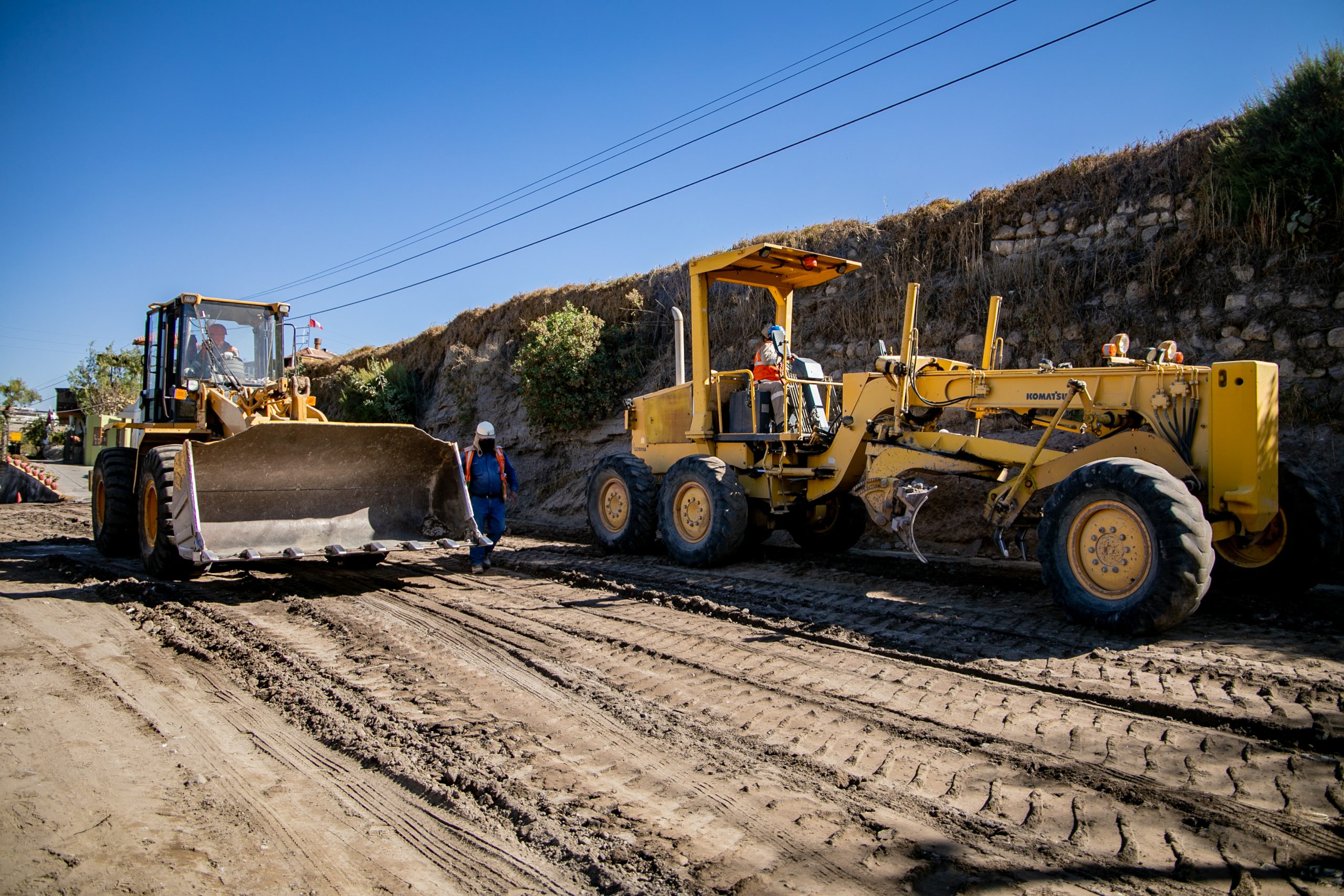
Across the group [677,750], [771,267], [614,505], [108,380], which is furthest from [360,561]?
[108,380]

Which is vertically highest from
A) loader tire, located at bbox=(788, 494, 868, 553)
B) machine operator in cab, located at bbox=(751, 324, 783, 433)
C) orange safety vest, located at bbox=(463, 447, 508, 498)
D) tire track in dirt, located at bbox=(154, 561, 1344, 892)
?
machine operator in cab, located at bbox=(751, 324, 783, 433)

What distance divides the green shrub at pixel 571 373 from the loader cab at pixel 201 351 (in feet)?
20.2

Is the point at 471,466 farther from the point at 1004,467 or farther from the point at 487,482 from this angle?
the point at 1004,467

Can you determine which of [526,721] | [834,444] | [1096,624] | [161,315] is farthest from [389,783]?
[161,315]

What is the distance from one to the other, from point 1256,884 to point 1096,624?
3.07 m

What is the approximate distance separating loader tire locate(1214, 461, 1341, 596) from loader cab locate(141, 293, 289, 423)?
9.75m

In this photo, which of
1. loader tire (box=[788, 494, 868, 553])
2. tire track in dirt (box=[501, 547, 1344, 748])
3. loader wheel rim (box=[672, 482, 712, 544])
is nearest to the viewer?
tire track in dirt (box=[501, 547, 1344, 748])

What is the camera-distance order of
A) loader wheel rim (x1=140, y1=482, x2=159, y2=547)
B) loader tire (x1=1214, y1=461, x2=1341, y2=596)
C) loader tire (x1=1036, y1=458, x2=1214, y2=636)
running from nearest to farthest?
loader tire (x1=1036, y1=458, x2=1214, y2=636) → loader tire (x1=1214, y1=461, x2=1341, y2=596) → loader wheel rim (x1=140, y1=482, x2=159, y2=547)

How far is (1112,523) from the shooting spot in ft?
18.2

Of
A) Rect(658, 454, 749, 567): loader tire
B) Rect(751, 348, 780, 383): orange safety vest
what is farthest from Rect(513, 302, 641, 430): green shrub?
Rect(751, 348, 780, 383): orange safety vest

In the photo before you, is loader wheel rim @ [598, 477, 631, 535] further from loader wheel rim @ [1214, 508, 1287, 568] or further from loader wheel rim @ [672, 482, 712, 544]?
loader wheel rim @ [1214, 508, 1287, 568]

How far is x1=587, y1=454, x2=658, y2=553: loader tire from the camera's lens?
367 inches

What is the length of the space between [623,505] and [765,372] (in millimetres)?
2305

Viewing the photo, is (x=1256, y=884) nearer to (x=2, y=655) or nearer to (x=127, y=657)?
(x=127, y=657)
